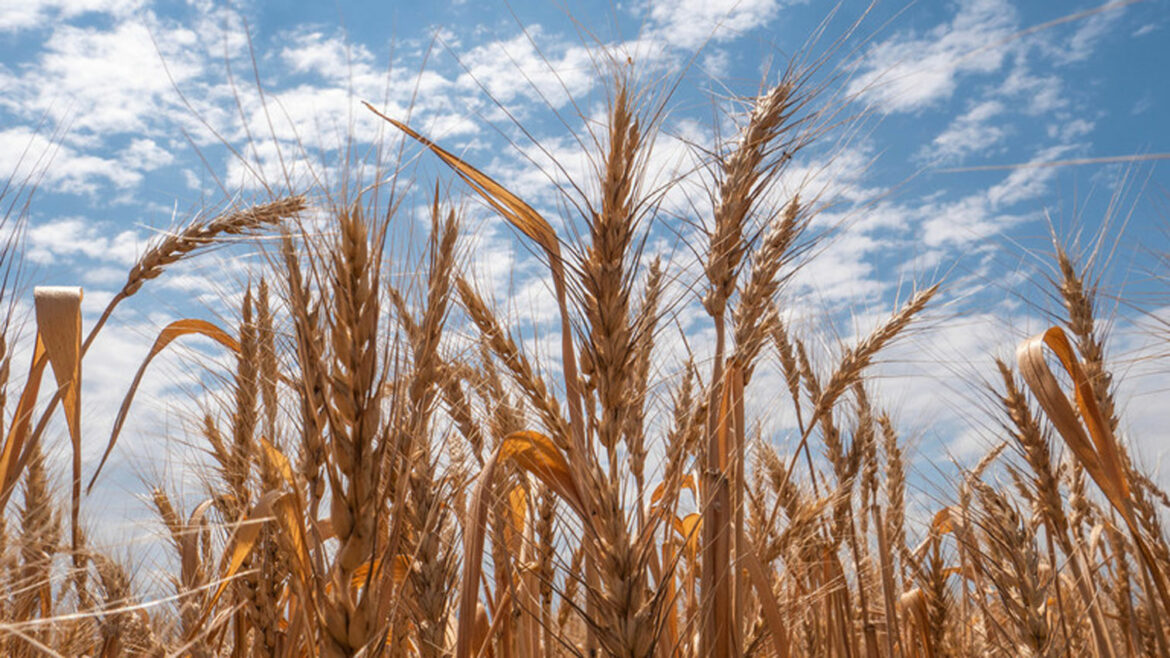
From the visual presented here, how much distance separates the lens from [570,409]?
5.53 feet

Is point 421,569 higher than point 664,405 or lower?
lower

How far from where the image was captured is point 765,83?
2480 mm

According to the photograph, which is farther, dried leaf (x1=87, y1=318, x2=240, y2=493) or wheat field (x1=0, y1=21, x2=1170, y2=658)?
dried leaf (x1=87, y1=318, x2=240, y2=493)

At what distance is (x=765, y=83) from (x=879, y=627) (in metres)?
2.76

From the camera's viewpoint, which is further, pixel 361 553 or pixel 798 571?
pixel 798 571

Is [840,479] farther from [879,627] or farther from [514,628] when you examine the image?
[514,628]

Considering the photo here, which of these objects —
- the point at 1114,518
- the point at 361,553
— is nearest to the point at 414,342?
the point at 361,553

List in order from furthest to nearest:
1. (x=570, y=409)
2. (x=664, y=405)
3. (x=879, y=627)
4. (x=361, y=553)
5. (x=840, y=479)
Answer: (x=879, y=627), (x=840, y=479), (x=664, y=405), (x=570, y=409), (x=361, y=553)

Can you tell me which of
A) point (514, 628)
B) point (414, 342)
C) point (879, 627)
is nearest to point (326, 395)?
point (414, 342)

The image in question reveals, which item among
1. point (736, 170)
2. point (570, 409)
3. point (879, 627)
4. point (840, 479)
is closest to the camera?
point (570, 409)

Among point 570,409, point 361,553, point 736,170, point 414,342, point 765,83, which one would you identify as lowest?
point 361,553

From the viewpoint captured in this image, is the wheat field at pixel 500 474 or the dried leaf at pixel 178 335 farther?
the dried leaf at pixel 178 335

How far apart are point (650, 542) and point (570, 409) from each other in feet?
1.25

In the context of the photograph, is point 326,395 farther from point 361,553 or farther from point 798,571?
point 798,571
